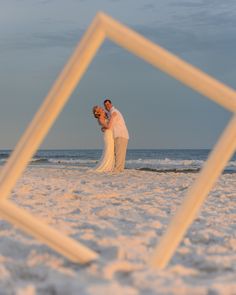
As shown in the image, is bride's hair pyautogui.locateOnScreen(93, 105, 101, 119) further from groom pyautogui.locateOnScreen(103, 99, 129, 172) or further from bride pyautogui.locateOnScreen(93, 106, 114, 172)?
groom pyautogui.locateOnScreen(103, 99, 129, 172)

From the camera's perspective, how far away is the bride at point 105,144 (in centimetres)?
1417

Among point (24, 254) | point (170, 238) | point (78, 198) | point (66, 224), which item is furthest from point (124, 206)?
point (170, 238)

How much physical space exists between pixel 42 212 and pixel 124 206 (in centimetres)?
128

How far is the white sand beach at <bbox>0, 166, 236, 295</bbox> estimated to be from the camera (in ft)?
9.52

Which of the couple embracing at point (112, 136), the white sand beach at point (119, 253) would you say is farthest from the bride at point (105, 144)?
the white sand beach at point (119, 253)

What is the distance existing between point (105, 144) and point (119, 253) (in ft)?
36.3

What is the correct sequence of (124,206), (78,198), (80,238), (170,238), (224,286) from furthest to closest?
(78,198)
(124,206)
(80,238)
(170,238)
(224,286)

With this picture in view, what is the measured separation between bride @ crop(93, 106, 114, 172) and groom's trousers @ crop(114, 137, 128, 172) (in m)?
0.11

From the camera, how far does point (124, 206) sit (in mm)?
6758

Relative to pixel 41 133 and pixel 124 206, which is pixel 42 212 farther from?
pixel 41 133

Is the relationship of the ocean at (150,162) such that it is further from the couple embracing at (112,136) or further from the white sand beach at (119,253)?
the white sand beach at (119,253)

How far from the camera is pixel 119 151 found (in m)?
14.7

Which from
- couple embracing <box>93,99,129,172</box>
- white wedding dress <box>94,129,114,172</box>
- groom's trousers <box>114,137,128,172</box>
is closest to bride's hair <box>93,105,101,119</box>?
couple embracing <box>93,99,129,172</box>

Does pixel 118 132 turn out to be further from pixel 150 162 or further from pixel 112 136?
pixel 150 162
